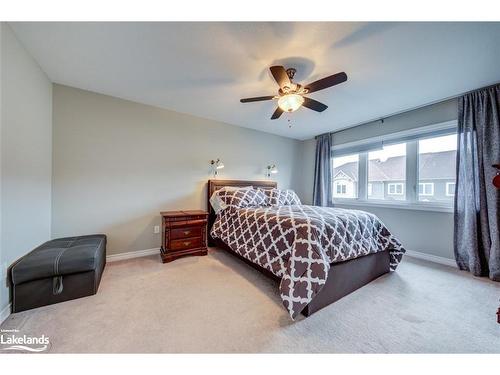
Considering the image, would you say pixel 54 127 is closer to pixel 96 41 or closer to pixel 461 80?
pixel 96 41

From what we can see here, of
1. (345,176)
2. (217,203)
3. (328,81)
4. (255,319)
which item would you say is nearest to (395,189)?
(345,176)

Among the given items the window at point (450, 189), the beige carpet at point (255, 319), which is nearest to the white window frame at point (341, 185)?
the window at point (450, 189)

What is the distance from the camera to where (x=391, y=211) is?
3230mm

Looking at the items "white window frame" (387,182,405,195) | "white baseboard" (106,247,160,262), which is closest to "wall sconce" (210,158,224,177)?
"white baseboard" (106,247,160,262)

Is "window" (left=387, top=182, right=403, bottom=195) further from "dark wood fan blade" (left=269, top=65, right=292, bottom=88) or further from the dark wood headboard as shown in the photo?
"dark wood fan blade" (left=269, top=65, right=292, bottom=88)

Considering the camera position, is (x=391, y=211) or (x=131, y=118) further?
(x=391, y=211)

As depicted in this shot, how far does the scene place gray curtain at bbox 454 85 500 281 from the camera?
219 centimetres

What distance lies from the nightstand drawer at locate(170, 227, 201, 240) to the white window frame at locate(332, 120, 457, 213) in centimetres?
310

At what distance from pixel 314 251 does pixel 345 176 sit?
3.04m

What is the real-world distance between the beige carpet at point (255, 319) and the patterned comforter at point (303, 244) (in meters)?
0.26

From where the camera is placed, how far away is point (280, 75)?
5.49 ft

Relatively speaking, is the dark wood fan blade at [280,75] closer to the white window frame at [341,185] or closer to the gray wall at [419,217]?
the gray wall at [419,217]

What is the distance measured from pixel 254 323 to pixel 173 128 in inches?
116

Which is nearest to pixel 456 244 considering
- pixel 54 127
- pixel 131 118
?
pixel 131 118
